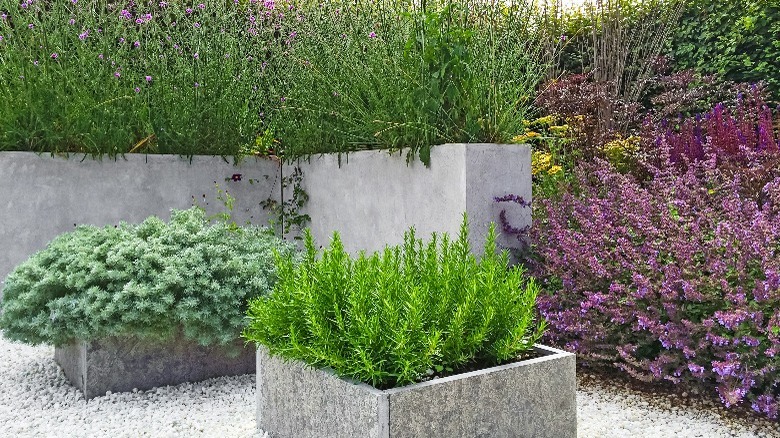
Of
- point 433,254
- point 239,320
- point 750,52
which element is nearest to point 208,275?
point 239,320

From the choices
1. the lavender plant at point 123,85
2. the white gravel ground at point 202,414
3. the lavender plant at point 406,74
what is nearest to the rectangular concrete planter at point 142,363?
the white gravel ground at point 202,414

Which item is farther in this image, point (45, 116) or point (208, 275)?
point (45, 116)

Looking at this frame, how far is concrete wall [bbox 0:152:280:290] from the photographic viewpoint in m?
4.63

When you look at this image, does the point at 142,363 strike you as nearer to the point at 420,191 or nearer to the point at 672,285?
the point at 420,191

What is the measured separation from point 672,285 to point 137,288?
7.44 feet

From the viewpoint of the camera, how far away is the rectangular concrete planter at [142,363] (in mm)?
3145

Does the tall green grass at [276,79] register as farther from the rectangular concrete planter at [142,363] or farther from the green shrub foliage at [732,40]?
the green shrub foliage at [732,40]

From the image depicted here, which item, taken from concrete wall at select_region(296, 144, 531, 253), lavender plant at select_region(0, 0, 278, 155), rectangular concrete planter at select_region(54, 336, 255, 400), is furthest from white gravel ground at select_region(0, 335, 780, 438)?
lavender plant at select_region(0, 0, 278, 155)

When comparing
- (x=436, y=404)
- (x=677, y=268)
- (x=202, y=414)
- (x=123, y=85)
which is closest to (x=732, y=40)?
(x=677, y=268)

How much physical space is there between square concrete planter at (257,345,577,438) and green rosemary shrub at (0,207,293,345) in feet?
2.11

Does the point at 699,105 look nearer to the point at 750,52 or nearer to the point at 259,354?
the point at 750,52

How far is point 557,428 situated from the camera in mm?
2371

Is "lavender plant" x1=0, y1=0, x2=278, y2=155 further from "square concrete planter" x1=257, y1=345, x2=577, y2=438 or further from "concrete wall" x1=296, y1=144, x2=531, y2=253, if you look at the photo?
"square concrete planter" x1=257, y1=345, x2=577, y2=438

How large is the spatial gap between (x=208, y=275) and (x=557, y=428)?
1.68m
